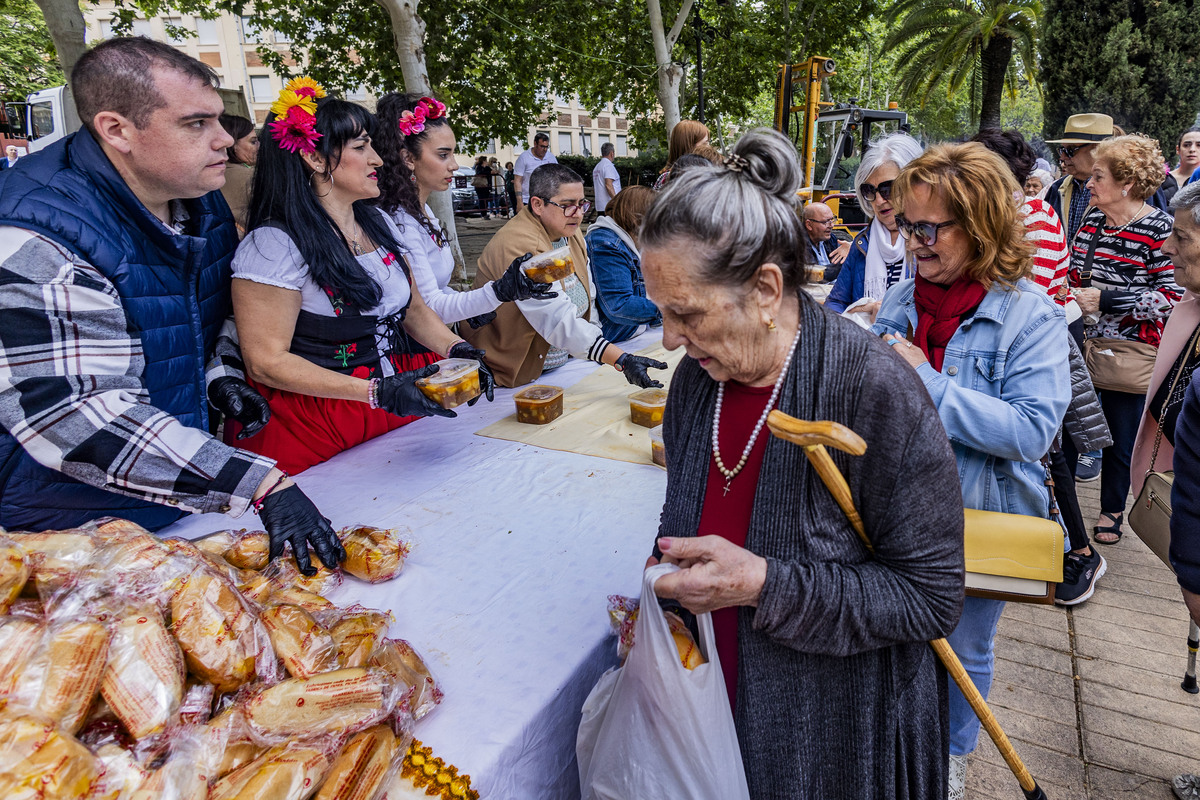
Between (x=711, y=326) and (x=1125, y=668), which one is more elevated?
(x=711, y=326)

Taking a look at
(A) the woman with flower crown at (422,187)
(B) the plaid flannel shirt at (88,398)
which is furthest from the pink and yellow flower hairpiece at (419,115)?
(B) the plaid flannel shirt at (88,398)

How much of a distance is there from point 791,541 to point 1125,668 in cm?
246

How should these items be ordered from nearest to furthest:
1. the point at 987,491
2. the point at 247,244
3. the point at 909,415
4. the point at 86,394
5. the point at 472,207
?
1. the point at 909,415
2. the point at 86,394
3. the point at 987,491
4. the point at 247,244
5. the point at 472,207

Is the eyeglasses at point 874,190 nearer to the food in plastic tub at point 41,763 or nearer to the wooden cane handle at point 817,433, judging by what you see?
the wooden cane handle at point 817,433

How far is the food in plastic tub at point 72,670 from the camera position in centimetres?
95

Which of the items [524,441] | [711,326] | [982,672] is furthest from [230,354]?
[982,672]

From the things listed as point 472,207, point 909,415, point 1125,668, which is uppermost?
point 472,207

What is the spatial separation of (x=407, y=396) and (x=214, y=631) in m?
1.11

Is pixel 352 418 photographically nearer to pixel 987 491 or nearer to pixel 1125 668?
pixel 987 491

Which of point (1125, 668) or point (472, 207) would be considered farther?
point (472, 207)

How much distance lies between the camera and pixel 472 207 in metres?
23.0

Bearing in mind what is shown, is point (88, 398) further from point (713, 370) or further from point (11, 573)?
point (713, 370)

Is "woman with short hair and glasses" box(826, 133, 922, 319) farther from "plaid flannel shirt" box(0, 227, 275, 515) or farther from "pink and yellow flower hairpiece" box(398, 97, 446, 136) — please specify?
"plaid flannel shirt" box(0, 227, 275, 515)

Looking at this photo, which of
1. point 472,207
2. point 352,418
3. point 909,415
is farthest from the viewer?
point 472,207
